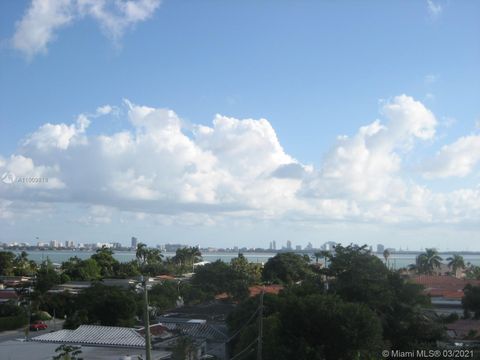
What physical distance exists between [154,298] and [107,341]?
26.1m

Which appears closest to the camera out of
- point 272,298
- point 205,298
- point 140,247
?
point 272,298

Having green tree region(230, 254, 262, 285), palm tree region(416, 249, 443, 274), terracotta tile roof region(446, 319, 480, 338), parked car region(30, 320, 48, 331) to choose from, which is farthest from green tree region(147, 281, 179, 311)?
palm tree region(416, 249, 443, 274)

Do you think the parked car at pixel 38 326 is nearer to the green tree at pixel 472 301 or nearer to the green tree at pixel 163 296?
the green tree at pixel 163 296

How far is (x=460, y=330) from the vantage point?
3712cm

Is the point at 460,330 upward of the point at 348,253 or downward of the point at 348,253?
downward

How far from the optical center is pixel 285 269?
262ft

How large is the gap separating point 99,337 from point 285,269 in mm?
51347

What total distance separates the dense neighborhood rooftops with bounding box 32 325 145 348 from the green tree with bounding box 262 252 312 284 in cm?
4790

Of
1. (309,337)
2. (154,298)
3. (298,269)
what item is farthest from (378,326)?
(298,269)

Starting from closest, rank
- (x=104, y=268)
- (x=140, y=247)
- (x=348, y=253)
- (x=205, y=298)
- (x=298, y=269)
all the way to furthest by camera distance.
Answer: (x=348, y=253), (x=205, y=298), (x=298, y=269), (x=104, y=268), (x=140, y=247)

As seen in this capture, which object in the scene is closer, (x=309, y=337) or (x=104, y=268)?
(x=309, y=337)

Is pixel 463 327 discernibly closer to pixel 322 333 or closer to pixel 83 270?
pixel 322 333

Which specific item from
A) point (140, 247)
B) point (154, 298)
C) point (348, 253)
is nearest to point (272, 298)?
point (348, 253)

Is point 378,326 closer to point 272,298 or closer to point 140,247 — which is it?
point 272,298
